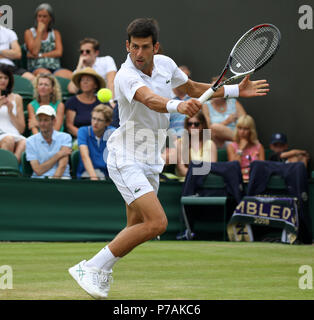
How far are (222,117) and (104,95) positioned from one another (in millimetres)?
1673

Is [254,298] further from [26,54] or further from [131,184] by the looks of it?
[26,54]

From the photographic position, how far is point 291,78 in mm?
11055

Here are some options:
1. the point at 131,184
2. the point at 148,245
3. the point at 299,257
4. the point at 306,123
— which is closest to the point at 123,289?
the point at 131,184

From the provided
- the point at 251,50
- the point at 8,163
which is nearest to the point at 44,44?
the point at 8,163

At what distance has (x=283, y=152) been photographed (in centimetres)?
1034

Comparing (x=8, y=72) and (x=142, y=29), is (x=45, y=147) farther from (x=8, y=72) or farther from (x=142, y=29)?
(x=142, y=29)

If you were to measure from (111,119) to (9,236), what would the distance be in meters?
1.94

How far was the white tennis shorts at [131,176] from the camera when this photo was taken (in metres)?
4.99

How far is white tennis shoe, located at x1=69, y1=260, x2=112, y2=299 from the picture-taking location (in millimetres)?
4863

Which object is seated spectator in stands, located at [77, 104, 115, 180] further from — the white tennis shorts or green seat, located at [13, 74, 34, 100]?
the white tennis shorts

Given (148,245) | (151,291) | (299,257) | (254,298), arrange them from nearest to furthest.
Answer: (254,298)
(151,291)
(299,257)
(148,245)

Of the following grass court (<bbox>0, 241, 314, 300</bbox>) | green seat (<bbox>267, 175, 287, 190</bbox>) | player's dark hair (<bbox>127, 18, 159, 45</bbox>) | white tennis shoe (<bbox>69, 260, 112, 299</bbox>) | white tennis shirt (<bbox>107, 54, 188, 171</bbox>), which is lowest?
grass court (<bbox>0, 241, 314, 300</bbox>)

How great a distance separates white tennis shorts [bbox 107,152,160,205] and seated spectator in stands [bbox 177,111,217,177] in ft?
14.6

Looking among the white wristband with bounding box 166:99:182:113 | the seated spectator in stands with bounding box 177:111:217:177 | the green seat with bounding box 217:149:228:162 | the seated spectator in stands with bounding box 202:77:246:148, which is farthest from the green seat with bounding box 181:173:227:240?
the white wristband with bounding box 166:99:182:113
